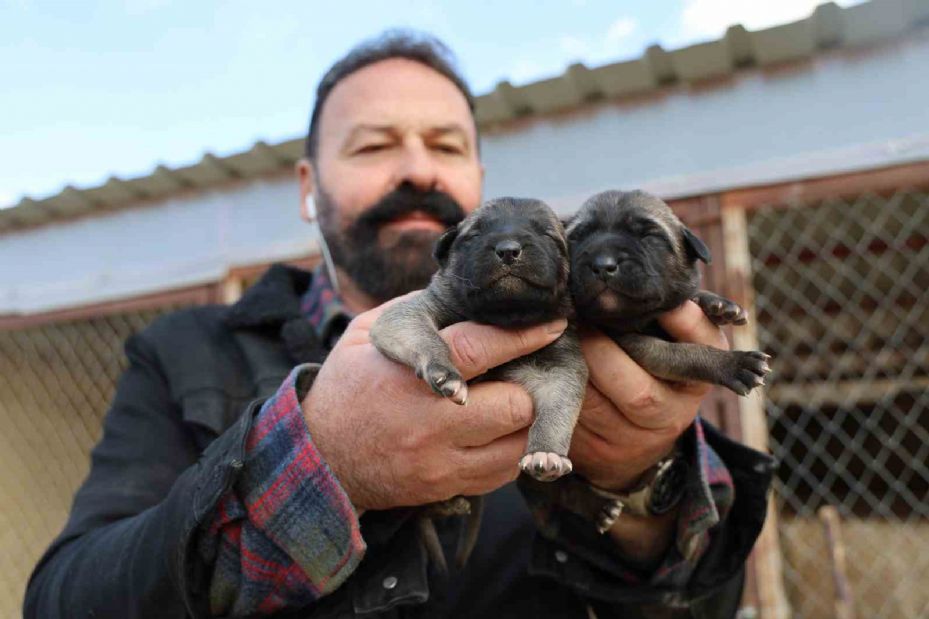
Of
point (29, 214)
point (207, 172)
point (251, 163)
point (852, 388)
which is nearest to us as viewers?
point (251, 163)

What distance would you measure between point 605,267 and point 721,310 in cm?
34

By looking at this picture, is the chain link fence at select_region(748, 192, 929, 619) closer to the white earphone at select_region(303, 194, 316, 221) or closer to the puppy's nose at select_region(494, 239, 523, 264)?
the white earphone at select_region(303, 194, 316, 221)

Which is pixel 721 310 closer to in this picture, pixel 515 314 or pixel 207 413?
pixel 515 314

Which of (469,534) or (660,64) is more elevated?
(660,64)

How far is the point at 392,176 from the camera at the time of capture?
2717 mm

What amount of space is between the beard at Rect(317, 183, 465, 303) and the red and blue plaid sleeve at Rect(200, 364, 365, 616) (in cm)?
99

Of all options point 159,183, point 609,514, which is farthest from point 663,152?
point 159,183

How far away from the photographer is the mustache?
106 inches

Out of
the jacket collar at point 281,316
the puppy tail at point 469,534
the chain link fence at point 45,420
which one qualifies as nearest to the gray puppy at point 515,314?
the puppy tail at point 469,534

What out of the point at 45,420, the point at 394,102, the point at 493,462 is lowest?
the point at 45,420

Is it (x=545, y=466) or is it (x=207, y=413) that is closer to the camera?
(x=545, y=466)

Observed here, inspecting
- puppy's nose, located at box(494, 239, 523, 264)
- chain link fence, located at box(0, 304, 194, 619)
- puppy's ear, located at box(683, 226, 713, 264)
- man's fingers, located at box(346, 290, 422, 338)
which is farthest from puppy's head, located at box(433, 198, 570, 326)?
chain link fence, located at box(0, 304, 194, 619)

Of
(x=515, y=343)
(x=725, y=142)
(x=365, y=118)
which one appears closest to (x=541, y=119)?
(x=725, y=142)

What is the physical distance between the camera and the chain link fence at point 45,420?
5820 millimetres
